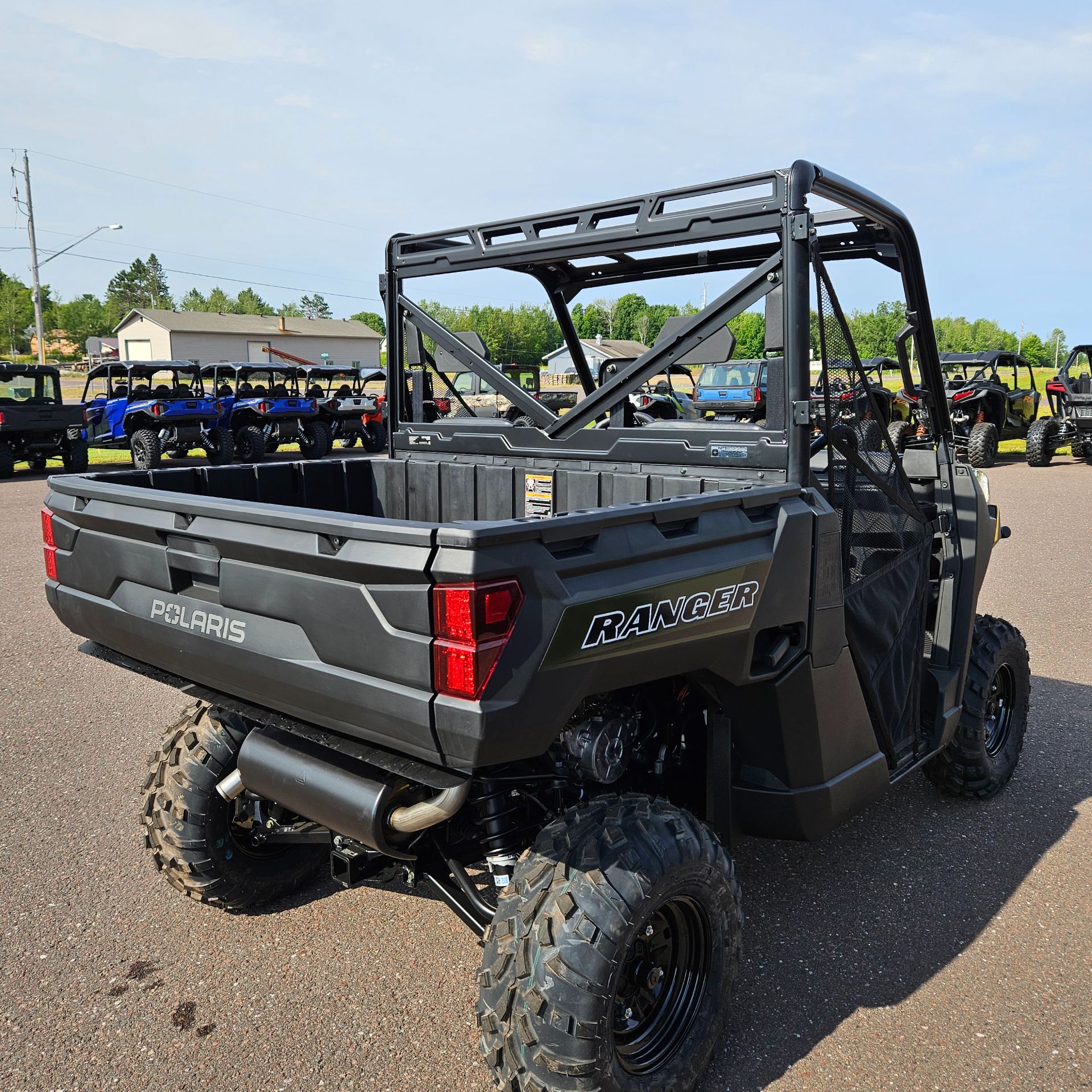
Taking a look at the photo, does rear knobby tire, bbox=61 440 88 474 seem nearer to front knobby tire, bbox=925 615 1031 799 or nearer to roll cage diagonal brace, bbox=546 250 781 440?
roll cage diagonal brace, bbox=546 250 781 440

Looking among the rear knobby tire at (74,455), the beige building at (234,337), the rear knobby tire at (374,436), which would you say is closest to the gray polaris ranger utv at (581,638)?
the rear knobby tire at (74,455)

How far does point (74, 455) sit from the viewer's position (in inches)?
705

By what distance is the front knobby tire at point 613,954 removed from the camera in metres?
2.25

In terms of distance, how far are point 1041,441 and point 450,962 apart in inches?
733

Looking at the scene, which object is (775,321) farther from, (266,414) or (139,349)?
(139,349)

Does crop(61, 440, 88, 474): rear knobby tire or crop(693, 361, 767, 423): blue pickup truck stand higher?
crop(693, 361, 767, 423): blue pickup truck

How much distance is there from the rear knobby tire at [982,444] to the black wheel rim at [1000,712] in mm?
14876

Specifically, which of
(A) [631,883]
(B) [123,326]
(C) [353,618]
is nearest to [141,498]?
(C) [353,618]

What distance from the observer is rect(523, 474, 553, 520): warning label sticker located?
3.54m

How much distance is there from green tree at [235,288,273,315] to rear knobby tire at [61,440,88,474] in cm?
10347

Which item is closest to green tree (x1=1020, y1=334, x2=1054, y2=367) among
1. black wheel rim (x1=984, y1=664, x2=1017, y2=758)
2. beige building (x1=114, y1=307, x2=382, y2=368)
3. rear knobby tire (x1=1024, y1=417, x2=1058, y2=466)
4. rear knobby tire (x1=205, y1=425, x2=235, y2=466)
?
beige building (x1=114, y1=307, x2=382, y2=368)

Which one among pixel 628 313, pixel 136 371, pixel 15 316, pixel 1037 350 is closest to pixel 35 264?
pixel 136 371

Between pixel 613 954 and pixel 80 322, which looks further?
pixel 80 322

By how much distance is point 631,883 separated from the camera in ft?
7.63
